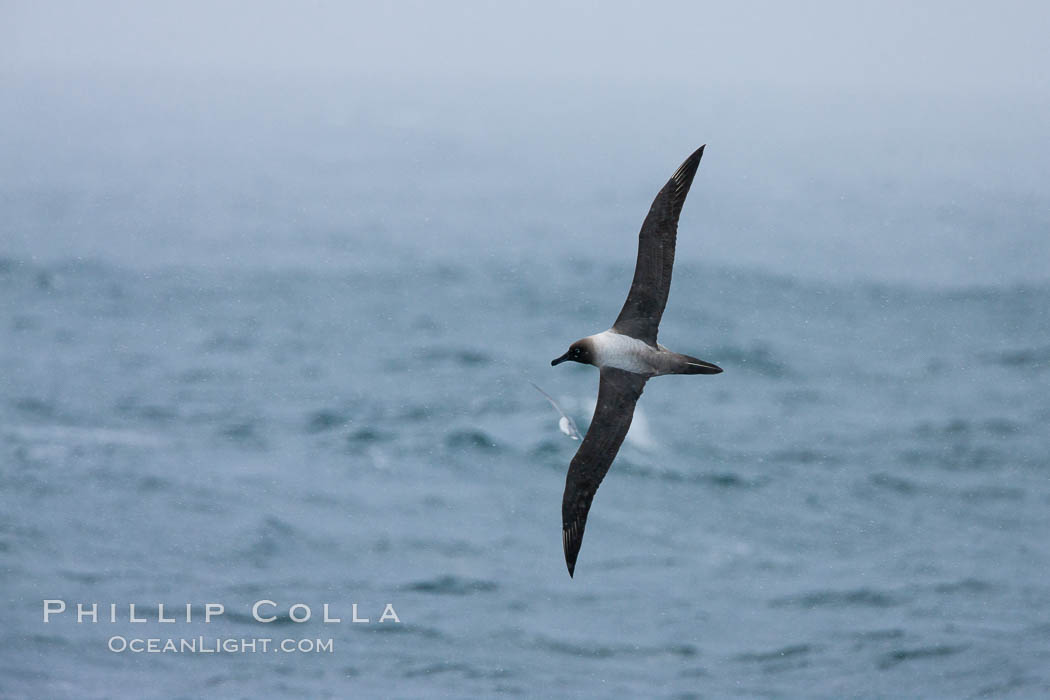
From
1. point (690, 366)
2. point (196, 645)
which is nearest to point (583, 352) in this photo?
point (690, 366)

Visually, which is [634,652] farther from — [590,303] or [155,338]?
[155,338]

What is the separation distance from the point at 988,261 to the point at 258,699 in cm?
8025

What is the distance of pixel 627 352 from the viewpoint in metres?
15.0

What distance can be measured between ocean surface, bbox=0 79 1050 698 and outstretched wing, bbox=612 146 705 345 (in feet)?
151

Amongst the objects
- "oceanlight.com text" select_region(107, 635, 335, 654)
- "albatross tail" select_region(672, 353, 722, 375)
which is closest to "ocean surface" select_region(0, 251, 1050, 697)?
"oceanlight.com text" select_region(107, 635, 335, 654)

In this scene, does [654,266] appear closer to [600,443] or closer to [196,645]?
[600,443]

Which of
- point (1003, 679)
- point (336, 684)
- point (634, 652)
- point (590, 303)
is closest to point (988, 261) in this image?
point (590, 303)

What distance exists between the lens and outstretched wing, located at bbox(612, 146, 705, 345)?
15094mm

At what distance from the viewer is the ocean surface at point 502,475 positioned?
62.8 metres

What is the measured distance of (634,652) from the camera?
6138 centimetres

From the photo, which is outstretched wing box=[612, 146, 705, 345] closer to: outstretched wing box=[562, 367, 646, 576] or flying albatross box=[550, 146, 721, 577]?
flying albatross box=[550, 146, 721, 577]

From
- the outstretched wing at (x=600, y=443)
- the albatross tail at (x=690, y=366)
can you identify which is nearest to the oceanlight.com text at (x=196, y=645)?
the outstretched wing at (x=600, y=443)

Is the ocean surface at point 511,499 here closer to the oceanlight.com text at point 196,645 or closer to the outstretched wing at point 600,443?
the oceanlight.com text at point 196,645

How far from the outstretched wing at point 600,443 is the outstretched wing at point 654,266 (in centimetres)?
57
